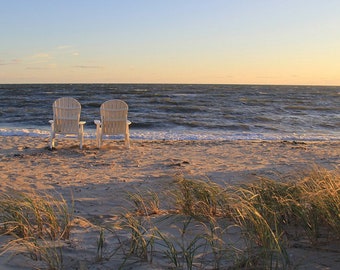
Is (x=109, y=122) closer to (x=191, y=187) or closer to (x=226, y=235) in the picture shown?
(x=191, y=187)

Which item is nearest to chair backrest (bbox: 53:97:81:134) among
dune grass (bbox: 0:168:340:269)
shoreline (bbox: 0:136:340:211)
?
shoreline (bbox: 0:136:340:211)

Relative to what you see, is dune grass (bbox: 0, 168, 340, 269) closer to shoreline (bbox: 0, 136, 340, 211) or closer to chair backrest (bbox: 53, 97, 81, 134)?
shoreline (bbox: 0, 136, 340, 211)

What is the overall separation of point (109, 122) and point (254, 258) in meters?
5.84

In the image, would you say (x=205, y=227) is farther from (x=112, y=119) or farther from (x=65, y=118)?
(x=65, y=118)

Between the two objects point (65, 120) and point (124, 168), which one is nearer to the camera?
point (124, 168)

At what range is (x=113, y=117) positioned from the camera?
789 centimetres

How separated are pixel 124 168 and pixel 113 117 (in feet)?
6.71

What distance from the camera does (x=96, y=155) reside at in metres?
7.27

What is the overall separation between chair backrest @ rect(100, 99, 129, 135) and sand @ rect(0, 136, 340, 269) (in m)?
0.40

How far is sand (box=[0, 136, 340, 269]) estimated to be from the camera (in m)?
2.75

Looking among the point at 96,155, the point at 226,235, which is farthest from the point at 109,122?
the point at 226,235

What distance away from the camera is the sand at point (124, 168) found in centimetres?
275

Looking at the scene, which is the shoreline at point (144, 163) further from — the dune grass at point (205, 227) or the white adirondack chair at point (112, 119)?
the dune grass at point (205, 227)

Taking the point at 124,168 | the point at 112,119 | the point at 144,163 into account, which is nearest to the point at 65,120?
the point at 112,119
